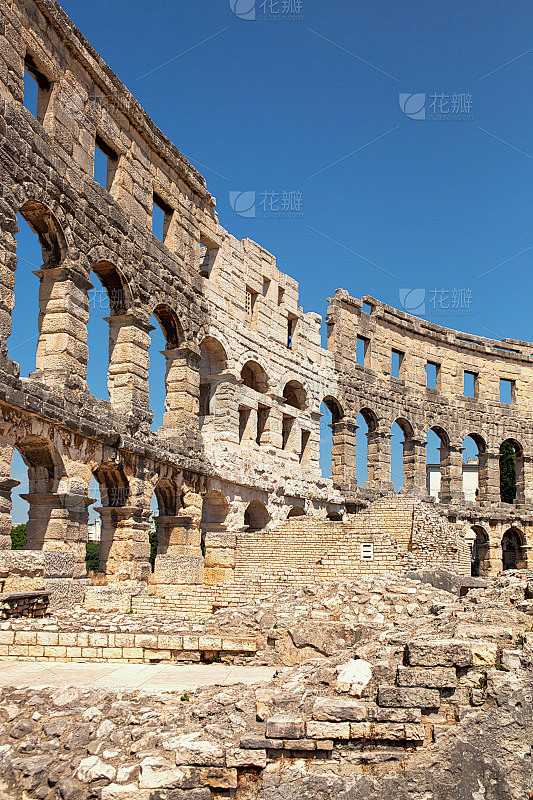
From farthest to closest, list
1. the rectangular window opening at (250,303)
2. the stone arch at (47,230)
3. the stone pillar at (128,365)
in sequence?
the rectangular window opening at (250,303) < the stone pillar at (128,365) < the stone arch at (47,230)

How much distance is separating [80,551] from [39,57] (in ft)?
31.2

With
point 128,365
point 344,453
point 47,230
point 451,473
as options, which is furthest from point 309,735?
point 451,473

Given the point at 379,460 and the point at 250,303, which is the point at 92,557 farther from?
the point at 250,303

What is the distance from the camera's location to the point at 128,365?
16328mm

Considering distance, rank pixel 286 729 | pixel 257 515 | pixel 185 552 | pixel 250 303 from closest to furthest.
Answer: pixel 286 729
pixel 185 552
pixel 257 515
pixel 250 303

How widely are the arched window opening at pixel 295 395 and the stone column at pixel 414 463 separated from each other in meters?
6.08

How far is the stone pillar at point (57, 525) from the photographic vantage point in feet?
42.7

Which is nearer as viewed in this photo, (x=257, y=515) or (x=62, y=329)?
(x=62, y=329)

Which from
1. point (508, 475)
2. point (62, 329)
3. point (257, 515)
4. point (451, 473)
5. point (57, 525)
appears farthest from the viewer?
point (508, 475)

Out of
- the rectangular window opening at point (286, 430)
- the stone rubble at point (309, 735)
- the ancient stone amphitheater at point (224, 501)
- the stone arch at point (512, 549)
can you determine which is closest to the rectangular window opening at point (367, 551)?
the ancient stone amphitheater at point (224, 501)

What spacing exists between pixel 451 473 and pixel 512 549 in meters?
5.01

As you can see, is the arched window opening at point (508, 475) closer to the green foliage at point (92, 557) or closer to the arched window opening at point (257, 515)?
the arched window opening at point (257, 515)

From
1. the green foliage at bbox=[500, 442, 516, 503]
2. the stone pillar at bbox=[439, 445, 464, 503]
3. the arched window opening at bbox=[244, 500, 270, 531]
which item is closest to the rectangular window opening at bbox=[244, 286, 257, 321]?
the arched window opening at bbox=[244, 500, 270, 531]

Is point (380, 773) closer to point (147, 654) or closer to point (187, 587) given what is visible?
point (147, 654)
